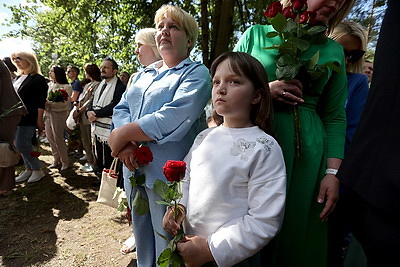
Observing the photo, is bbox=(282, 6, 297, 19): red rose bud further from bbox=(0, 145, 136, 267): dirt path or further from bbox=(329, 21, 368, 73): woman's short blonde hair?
bbox=(0, 145, 136, 267): dirt path

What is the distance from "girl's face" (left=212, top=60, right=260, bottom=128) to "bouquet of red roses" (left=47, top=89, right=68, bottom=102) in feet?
15.2

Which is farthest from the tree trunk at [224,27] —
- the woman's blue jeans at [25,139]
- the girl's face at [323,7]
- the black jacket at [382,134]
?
the black jacket at [382,134]

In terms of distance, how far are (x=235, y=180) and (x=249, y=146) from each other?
0.16m

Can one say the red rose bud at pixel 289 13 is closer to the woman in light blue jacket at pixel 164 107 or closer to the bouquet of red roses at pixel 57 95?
the woman in light blue jacket at pixel 164 107

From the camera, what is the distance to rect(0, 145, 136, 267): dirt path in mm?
2589

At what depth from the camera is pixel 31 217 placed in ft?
11.3

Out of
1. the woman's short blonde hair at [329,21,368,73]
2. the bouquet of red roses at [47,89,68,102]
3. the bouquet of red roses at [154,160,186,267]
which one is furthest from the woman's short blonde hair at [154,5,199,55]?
the bouquet of red roses at [47,89,68,102]

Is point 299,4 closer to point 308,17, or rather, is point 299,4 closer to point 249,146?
point 308,17

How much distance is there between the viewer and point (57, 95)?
4.82m

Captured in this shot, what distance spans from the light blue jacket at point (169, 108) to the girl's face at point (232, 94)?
0.34m

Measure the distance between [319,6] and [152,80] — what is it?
3.40 feet

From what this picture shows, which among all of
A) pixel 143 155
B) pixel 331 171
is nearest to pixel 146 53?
pixel 143 155

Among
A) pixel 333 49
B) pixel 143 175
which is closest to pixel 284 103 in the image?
pixel 333 49

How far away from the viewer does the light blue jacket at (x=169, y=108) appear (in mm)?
1447
